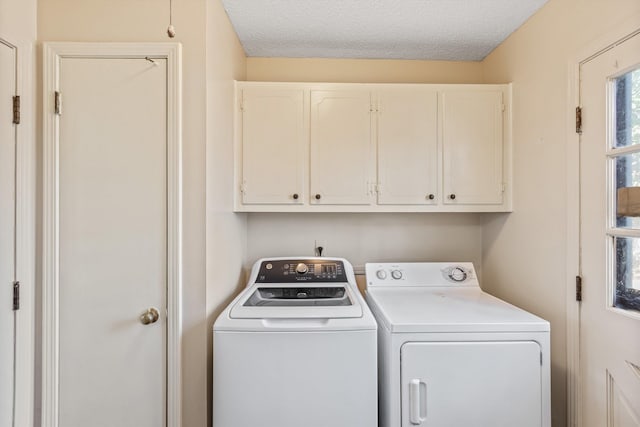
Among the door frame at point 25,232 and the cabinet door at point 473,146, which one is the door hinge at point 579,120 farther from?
the door frame at point 25,232

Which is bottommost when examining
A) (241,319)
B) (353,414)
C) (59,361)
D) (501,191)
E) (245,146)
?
(353,414)

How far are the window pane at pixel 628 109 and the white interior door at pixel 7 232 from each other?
2402mm

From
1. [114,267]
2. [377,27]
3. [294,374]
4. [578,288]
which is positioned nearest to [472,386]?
[578,288]

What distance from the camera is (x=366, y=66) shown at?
2121mm

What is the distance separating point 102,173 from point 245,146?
2.41 ft

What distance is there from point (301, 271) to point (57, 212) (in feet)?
4.03

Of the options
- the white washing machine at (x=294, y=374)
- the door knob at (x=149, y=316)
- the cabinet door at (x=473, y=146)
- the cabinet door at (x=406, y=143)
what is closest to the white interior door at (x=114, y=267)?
the door knob at (x=149, y=316)

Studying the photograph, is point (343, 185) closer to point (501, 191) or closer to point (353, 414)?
point (501, 191)

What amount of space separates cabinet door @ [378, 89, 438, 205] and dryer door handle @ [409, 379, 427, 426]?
0.98m

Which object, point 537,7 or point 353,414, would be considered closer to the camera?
point 353,414

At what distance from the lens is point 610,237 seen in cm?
121

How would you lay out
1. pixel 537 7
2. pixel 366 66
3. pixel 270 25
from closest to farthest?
pixel 537 7 → pixel 270 25 → pixel 366 66

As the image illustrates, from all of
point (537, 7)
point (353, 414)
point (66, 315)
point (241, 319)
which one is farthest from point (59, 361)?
point (537, 7)

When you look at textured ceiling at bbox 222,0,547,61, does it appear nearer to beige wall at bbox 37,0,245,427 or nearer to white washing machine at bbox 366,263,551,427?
beige wall at bbox 37,0,245,427
